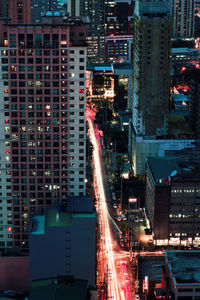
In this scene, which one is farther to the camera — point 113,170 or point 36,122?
point 113,170

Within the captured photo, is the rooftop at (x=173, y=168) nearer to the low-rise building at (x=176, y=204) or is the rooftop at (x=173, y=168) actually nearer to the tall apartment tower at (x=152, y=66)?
the low-rise building at (x=176, y=204)

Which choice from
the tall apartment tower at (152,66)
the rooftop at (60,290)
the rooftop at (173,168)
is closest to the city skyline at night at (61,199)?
the rooftop at (60,290)

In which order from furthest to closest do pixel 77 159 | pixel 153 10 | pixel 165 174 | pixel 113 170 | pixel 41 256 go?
pixel 113 170 < pixel 153 10 < pixel 165 174 < pixel 77 159 < pixel 41 256

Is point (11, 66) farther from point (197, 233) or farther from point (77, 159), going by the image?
point (197, 233)

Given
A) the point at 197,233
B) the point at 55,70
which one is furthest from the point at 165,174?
the point at 55,70

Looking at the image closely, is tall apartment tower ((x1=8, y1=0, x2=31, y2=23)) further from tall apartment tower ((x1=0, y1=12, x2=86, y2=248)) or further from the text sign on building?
the text sign on building

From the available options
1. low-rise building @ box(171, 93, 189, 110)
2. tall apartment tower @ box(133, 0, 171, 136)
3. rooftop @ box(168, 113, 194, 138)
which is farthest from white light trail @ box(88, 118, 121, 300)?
low-rise building @ box(171, 93, 189, 110)

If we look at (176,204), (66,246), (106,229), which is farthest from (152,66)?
(66,246)
